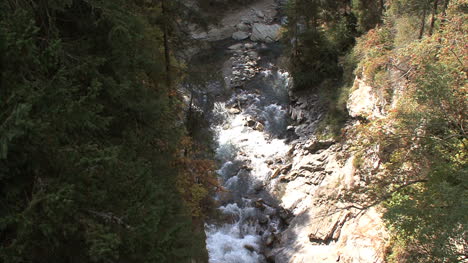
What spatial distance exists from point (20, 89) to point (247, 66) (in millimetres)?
22237

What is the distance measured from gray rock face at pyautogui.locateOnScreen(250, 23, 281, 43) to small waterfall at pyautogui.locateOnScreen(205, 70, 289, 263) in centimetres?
674

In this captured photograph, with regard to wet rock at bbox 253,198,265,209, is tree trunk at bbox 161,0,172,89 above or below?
above

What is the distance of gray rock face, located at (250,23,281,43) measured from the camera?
29734 mm

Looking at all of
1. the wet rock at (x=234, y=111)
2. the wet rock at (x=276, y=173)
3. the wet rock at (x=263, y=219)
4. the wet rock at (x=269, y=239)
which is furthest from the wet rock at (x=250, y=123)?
the wet rock at (x=269, y=239)

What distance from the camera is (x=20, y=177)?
158 inches

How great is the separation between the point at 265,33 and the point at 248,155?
16.6 metres

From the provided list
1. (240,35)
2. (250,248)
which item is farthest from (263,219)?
(240,35)

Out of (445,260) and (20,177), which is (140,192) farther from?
(445,260)

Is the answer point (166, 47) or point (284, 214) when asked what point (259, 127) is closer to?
point (284, 214)

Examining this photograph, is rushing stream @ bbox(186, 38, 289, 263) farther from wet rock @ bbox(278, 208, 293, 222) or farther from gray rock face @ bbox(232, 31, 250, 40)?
gray rock face @ bbox(232, 31, 250, 40)

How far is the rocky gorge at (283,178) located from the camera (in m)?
10.6

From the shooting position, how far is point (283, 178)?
15109 mm

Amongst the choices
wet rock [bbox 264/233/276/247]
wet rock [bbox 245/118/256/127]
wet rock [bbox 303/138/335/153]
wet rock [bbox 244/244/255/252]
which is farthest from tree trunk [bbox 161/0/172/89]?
wet rock [bbox 245/118/256/127]

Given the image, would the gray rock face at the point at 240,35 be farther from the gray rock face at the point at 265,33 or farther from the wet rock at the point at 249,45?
the wet rock at the point at 249,45
